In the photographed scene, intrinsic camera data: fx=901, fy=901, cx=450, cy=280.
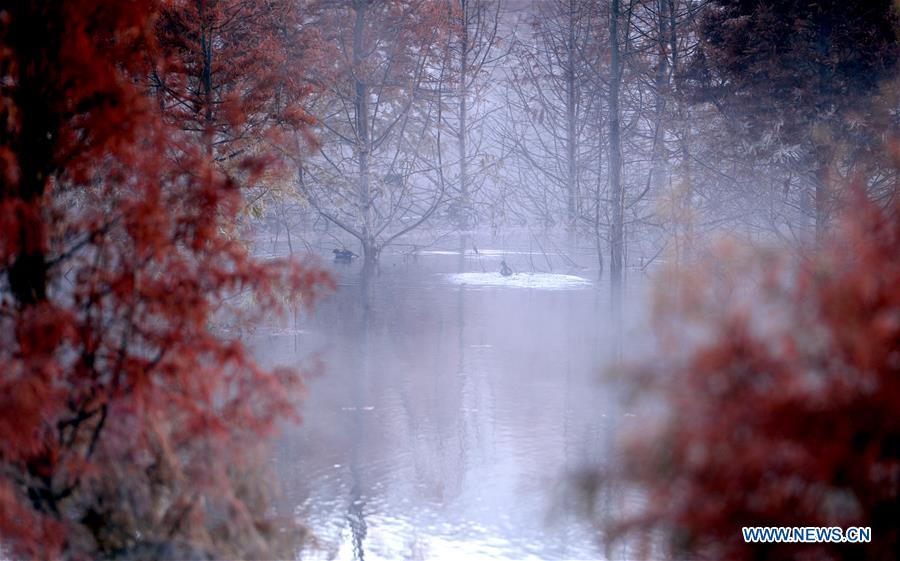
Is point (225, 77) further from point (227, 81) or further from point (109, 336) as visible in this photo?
point (109, 336)

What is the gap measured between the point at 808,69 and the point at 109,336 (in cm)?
1436

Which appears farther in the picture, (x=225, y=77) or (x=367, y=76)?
(x=367, y=76)

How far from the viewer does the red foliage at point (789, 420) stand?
135 inches

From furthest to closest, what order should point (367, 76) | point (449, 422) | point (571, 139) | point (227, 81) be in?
point (571, 139)
point (367, 76)
point (227, 81)
point (449, 422)

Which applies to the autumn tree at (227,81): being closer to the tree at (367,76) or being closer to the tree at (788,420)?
the tree at (367,76)

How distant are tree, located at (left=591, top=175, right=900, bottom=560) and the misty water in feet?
2.44

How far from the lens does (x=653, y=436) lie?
3.95 metres

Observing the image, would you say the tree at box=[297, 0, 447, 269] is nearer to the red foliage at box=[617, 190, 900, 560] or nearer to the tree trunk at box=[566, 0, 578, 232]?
the tree trunk at box=[566, 0, 578, 232]

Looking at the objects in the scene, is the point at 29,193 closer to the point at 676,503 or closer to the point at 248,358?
the point at 248,358

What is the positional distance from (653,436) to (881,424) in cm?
93

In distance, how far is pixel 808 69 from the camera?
16.2 meters

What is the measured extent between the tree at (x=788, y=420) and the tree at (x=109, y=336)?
8.30 ft

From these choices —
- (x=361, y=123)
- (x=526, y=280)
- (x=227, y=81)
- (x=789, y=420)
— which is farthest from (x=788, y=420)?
(x=361, y=123)

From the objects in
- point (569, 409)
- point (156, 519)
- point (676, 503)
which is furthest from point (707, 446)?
point (569, 409)
